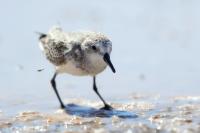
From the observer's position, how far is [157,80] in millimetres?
11844

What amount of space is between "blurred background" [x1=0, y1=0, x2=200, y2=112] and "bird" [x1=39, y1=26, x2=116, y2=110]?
2.91 feet

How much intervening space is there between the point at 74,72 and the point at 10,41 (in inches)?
163

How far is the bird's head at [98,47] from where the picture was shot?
372 inches

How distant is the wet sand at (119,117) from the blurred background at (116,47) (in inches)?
26.0

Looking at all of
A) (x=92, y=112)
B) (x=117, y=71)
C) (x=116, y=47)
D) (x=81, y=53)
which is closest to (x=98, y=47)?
(x=81, y=53)

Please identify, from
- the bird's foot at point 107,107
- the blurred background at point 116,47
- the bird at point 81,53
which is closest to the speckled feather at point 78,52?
the bird at point 81,53

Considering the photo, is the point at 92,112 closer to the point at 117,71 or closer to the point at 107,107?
the point at 107,107

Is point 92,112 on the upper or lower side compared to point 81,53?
lower

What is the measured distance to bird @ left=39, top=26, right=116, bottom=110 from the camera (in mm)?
9539

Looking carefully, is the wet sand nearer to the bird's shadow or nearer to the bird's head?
the bird's shadow

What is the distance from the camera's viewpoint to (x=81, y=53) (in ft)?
32.1

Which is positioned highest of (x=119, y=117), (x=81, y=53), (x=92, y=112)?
(x=81, y=53)

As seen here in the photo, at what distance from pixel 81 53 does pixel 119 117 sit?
42.9 inches

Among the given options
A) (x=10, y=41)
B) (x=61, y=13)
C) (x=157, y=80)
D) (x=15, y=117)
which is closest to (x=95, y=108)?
(x=15, y=117)
